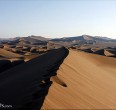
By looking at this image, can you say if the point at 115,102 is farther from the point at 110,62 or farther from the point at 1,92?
the point at 110,62

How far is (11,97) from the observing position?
21.1 ft

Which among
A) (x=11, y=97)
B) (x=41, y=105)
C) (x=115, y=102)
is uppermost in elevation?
(x=41, y=105)

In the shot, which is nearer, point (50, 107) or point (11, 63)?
point (50, 107)

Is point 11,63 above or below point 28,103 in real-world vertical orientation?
below

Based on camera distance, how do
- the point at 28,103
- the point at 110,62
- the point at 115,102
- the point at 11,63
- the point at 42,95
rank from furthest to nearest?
1. the point at 110,62
2. the point at 11,63
3. the point at 115,102
4. the point at 42,95
5. the point at 28,103

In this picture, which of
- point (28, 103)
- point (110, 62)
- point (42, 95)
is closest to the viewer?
point (28, 103)

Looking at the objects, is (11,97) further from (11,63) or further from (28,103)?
(11,63)

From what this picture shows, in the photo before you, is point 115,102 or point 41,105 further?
point 115,102

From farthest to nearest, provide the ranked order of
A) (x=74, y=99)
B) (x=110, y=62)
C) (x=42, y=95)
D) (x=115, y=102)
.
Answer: (x=110, y=62)
(x=115, y=102)
(x=74, y=99)
(x=42, y=95)

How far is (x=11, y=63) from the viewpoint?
69.4 ft

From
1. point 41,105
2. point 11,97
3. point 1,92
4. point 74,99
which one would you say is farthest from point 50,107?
point 1,92

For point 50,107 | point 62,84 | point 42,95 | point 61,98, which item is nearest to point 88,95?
point 62,84

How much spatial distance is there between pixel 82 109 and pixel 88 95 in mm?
1581

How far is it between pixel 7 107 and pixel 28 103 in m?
0.54
